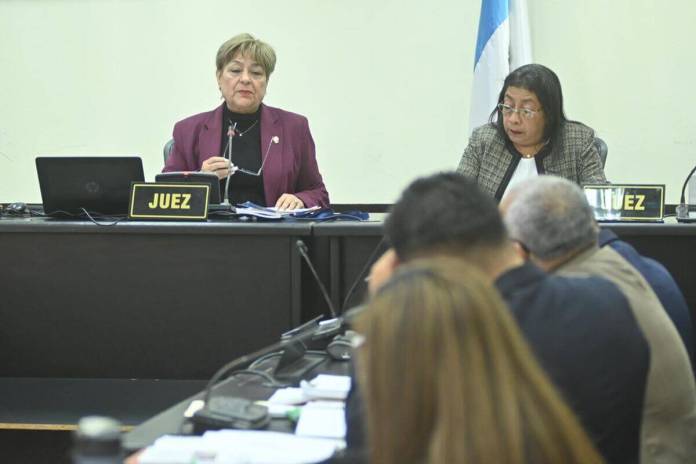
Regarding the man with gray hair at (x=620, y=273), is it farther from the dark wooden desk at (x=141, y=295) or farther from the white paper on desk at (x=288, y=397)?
the dark wooden desk at (x=141, y=295)

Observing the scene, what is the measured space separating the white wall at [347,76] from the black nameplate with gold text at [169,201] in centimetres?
180

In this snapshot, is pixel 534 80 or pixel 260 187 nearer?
pixel 534 80

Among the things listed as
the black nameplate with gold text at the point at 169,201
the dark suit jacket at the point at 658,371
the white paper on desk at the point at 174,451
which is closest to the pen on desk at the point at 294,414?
the white paper on desk at the point at 174,451

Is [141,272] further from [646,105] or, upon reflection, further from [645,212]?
[646,105]

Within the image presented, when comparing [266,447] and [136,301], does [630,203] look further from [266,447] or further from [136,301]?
[266,447]

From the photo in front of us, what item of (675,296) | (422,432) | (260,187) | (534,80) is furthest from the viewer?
(260,187)

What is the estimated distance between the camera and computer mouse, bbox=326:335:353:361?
6.74 feet

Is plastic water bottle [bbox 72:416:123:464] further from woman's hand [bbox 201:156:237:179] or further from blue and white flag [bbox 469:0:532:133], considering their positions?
blue and white flag [bbox 469:0:532:133]

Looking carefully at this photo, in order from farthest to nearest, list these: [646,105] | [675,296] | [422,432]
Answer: [646,105], [675,296], [422,432]

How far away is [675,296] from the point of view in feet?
6.44

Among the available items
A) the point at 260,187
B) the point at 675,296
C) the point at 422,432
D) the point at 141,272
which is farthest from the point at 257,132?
the point at 422,432

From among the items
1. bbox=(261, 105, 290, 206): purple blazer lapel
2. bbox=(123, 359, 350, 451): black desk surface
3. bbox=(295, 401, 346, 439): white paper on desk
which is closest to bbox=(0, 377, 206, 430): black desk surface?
bbox=(123, 359, 350, 451): black desk surface

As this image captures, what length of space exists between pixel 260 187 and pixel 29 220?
0.94 m

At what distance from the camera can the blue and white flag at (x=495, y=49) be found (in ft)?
14.4
